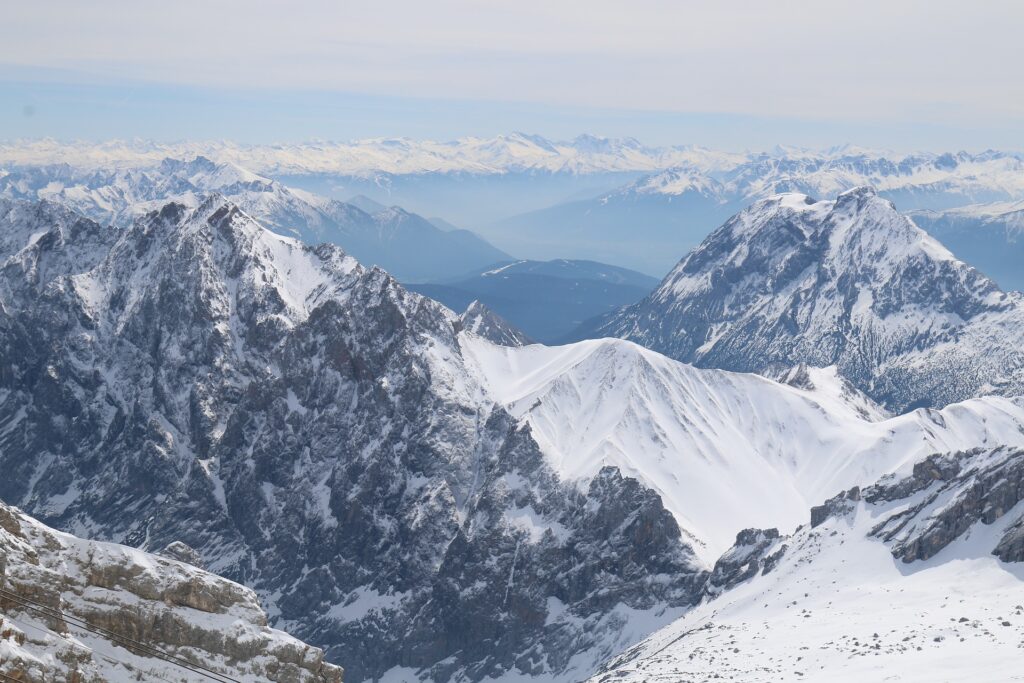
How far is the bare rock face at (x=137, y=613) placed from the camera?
90.7 metres

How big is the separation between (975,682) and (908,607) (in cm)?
4892

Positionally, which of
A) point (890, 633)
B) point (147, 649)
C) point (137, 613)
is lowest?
point (890, 633)

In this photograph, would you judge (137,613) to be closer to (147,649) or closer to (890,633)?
(147,649)

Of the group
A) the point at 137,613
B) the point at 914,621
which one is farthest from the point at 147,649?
the point at 914,621

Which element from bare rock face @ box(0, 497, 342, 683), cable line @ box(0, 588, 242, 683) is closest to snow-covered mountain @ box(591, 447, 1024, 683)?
bare rock face @ box(0, 497, 342, 683)

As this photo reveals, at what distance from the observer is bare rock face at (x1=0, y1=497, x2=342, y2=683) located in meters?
90.7

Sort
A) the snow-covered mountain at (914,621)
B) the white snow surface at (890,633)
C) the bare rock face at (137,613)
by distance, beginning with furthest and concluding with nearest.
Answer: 1. the snow-covered mountain at (914,621)
2. the white snow surface at (890,633)
3. the bare rock face at (137,613)

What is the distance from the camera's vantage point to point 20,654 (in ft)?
267

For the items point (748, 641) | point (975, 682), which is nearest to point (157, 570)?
point (975, 682)

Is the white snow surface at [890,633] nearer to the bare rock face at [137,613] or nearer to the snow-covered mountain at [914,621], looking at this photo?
the snow-covered mountain at [914,621]

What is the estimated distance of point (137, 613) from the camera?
97812 mm

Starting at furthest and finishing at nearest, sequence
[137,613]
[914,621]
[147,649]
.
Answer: [914,621] → [137,613] → [147,649]

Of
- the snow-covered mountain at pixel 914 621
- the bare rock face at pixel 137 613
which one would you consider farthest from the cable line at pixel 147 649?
the snow-covered mountain at pixel 914 621

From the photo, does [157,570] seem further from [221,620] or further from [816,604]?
[816,604]
